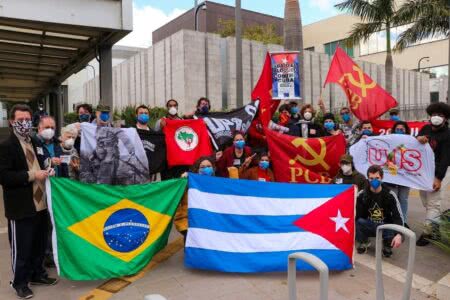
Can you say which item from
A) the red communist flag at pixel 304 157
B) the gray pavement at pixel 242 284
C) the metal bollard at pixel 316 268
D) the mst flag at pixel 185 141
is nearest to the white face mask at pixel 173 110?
the mst flag at pixel 185 141

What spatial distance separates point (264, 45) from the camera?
23.7 m

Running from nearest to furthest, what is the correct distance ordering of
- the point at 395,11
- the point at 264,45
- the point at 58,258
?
1. the point at 58,258
2. the point at 395,11
3. the point at 264,45

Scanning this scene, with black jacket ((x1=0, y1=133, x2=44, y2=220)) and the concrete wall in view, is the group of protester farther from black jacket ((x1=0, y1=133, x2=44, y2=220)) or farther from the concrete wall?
the concrete wall

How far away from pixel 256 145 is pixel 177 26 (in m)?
48.9

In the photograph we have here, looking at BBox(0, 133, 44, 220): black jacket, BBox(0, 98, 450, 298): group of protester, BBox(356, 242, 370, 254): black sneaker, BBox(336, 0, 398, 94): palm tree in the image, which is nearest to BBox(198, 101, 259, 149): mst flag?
BBox(0, 98, 450, 298): group of protester

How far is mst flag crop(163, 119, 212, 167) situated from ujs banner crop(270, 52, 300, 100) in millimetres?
1563

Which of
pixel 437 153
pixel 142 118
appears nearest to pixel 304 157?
pixel 437 153

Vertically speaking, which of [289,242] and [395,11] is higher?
[395,11]

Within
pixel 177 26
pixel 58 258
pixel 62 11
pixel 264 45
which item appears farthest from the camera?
pixel 177 26

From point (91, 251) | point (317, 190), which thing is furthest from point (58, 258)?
point (317, 190)

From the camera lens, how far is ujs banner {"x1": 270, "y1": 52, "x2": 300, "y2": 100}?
7.13 meters

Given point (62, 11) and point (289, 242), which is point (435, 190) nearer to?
point (289, 242)

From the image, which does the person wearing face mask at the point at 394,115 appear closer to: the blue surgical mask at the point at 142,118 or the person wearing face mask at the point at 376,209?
the person wearing face mask at the point at 376,209

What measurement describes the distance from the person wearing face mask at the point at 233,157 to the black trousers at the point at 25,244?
2.50 meters
